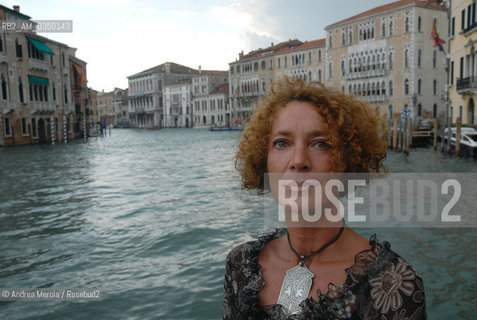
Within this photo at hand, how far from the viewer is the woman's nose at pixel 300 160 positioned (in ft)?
3.79

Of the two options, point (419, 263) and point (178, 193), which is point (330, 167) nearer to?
point (419, 263)

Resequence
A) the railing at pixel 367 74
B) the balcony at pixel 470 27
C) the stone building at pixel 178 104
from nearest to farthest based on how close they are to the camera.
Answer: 1. the balcony at pixel 470 27
2. the railing at pixel 367 74
3. the stone building at pixel 178 104

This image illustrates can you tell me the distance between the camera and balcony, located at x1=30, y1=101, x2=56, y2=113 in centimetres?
2566

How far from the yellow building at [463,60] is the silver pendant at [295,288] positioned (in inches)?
710

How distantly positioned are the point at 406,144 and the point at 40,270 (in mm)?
15384

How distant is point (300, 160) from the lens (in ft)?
3.79

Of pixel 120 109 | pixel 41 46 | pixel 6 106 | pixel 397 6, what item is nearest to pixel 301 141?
pixel 6 106

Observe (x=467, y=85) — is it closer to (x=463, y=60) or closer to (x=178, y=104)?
(x=463, y=60)

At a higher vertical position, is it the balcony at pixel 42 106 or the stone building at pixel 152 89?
the stone building at pixel 152 89

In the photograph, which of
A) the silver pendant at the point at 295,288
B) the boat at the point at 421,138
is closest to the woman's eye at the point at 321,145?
the silver pendant at the point at 295,288

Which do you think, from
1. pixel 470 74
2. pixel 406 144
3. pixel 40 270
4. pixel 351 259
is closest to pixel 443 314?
pixel 351 259

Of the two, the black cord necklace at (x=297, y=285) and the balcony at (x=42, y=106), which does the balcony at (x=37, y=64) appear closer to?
the balcony at (x=42, y=106)

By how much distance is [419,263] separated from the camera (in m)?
4.74

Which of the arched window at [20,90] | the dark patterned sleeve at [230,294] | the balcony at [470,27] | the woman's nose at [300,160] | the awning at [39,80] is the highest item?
the balcony at [470,27]
